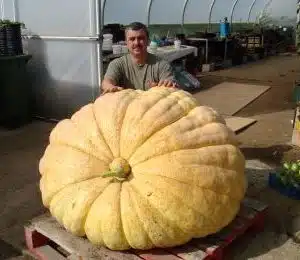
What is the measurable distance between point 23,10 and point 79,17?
4.22ft

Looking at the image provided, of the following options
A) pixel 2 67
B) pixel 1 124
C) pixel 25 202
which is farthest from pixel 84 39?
pixel 25 202

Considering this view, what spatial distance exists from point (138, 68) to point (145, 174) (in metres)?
1.64

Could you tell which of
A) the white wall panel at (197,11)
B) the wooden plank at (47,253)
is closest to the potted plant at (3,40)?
the wooden plank at (47,253)

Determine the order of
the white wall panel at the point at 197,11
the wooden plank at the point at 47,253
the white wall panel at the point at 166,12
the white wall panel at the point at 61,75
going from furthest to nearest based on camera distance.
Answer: the white wall panel at the point at 197,11 → the white wall panel at the point at 166,12 → the white wall panel at the point at 61,75 → the wooden plank at the point at 47,253

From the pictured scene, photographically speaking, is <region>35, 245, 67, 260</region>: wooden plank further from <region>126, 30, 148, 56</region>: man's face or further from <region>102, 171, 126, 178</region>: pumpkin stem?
<region>126, 30, 148, 56</region>: man's face

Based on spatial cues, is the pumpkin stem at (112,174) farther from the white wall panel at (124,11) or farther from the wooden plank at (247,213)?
the white wall panel at (124,11)

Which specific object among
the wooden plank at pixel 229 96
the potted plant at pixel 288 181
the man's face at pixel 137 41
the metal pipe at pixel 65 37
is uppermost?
the man's face at pixel 137 41

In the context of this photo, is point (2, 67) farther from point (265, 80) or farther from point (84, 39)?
point (265, 80)

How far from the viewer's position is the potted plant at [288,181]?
11.2 ft

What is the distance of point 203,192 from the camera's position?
2150 millimetres

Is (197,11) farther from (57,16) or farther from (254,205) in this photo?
(254,205)

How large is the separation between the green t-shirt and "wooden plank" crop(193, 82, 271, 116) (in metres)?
3.43

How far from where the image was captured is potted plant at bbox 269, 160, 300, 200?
341cm

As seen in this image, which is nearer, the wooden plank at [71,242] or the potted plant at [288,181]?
the wooden plank at [71,242]
